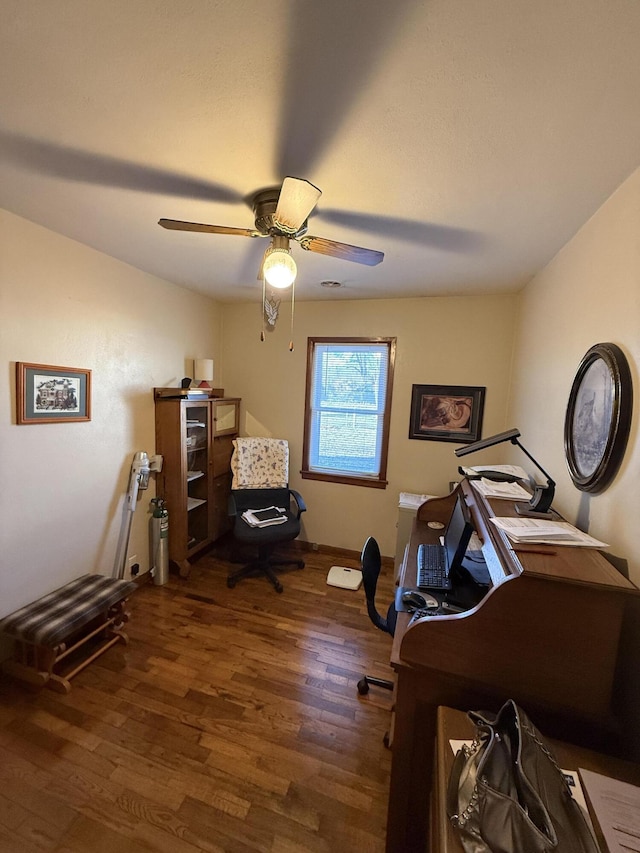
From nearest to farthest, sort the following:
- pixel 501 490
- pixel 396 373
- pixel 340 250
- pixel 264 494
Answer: pixel 340 250 → pixel 501 490 → pixel 396 373 → pixel 264 494

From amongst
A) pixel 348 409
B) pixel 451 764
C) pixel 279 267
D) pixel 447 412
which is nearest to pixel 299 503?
pixel 348 409

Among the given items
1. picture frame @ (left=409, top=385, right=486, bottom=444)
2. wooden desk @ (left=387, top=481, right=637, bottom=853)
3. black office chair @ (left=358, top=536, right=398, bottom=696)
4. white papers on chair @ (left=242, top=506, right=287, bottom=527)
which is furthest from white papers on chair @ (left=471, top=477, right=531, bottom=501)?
white papers on chair @ (left=242, top=506, right=287, bottom=527)

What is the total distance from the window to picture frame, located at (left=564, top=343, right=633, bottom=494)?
1810 millimetres

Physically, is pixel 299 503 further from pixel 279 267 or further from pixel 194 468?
pixel 279 267

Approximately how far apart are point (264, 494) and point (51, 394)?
189 cm

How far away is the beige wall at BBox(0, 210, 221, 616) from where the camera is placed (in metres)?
1.86

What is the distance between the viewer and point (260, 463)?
135 inches

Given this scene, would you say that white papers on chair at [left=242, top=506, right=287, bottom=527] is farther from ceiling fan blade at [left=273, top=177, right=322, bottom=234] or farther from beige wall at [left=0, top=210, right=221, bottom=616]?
ceiling fan blade at [left=273, top=177, right=322, bottom=234]

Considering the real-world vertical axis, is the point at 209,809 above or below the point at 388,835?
below

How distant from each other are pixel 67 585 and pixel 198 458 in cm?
136

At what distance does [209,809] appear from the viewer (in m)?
1.34

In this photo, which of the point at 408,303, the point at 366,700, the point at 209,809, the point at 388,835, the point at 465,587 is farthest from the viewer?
the point at 408,303

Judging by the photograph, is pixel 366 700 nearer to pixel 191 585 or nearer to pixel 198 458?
pixel 191 585

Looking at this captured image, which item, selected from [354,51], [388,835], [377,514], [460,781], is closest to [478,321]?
[377,514]
